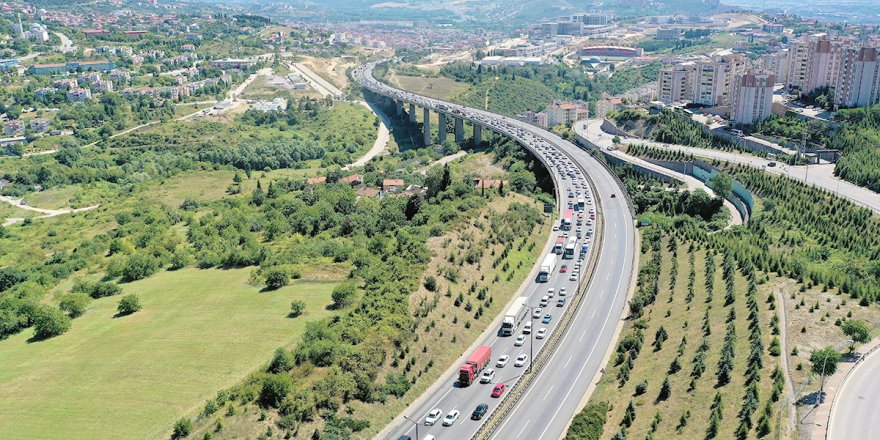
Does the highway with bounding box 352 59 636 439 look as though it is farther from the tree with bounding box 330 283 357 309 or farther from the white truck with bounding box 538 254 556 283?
the tree with bounding box 330 283 357 309

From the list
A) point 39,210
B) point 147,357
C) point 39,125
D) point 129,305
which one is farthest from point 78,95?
point 147,357

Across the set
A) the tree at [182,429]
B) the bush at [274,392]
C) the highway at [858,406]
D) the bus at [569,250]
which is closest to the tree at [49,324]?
the tree at [182,429]

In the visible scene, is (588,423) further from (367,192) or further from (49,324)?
(367,192)

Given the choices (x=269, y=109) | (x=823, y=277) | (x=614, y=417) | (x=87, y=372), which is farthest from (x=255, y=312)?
(x=269, y=109)

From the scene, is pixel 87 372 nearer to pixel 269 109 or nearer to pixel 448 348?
pixel 448 348

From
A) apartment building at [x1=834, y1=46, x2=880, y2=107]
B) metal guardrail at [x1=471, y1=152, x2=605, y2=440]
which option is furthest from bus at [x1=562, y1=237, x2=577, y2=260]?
apartment building at [x1=834, y1=46, x2=880, y2=107]

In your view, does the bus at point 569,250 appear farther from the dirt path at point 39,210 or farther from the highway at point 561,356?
the dirt path at point 39,210

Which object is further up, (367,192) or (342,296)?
(342,296)
